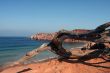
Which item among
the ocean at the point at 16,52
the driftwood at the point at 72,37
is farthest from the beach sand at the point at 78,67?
the ocean at the point at 16,52

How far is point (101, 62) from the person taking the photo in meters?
14.9

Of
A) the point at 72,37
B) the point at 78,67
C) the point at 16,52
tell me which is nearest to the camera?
the point at 78,67

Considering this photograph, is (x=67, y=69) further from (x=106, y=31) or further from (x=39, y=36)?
(x=39, y=36)

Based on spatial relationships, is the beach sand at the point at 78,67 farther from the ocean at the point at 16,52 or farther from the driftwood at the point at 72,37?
the ocean at the point at 16,52

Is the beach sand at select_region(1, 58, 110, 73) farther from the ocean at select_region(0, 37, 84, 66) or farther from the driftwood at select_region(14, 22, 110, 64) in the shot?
the ocean at select_region(0, 37, 84, 66)

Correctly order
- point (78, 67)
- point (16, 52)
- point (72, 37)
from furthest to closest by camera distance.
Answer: point (16, 52) < point (72, 37) < point (78, 67)

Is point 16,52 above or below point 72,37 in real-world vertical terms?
below

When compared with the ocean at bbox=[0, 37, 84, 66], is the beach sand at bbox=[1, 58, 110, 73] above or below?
above

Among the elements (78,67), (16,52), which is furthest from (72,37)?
(16,52)

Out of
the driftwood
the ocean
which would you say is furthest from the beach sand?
the ocean

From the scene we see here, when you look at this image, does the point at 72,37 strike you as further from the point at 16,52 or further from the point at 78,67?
the point at 16,52

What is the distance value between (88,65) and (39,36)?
14443 cm

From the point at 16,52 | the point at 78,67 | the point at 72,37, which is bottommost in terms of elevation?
the point at 16,52

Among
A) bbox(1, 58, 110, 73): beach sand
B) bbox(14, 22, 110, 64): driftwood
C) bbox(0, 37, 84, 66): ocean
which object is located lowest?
bbox(0, 37, 84, 66): ocean
